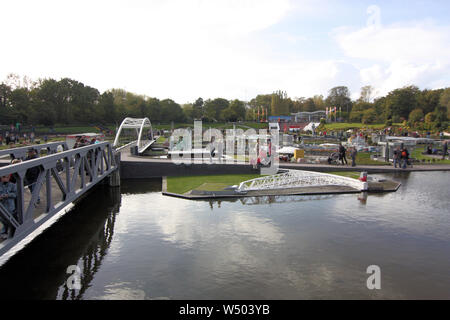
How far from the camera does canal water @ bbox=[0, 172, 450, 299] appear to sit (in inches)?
352

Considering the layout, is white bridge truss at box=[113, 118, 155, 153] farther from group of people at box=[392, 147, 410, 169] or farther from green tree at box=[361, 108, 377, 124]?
green tree at box=[361, 108, 377, 124]

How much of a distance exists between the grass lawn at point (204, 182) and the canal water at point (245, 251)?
2573 millimetres

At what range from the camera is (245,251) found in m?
11.2

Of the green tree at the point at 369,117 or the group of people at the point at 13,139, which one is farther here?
Result: the green tree at the point at 369,117

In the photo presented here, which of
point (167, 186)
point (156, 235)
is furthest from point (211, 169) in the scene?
point (156, 235)

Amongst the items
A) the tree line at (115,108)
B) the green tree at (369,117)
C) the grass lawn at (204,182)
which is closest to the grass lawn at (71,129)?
the tree line at (115,108)

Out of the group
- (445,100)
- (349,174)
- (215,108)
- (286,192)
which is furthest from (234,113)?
(286,192)

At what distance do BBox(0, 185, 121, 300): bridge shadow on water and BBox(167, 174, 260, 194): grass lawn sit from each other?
4.79 m

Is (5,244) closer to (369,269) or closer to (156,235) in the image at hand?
(156,235)

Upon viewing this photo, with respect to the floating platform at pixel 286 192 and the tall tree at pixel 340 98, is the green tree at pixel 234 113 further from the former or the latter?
the floating platform at pixel 286 192

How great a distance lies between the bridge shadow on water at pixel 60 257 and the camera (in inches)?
360

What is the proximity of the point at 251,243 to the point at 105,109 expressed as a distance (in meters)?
88.0

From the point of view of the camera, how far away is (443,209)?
15828 mm
